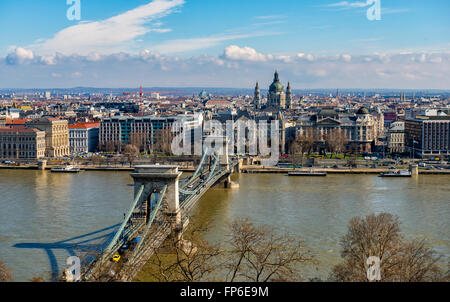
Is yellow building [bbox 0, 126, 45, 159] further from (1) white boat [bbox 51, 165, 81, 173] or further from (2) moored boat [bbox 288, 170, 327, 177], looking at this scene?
(2) moored boat [bbox 288, 170, 327, 177]

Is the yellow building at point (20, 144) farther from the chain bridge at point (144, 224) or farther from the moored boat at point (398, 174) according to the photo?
the chain bridge at point (144, 224)

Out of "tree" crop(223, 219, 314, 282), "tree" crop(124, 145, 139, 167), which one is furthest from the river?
"tree" crop(124, 145, 139, 167)

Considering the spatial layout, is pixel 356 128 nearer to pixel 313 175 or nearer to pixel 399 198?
pixel 313 175

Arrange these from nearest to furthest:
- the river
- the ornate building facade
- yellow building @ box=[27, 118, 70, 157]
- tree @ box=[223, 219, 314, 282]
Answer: tree @ box=[223, 219, 314, 282] → the river → yellow building @ box=[27, 118, 70, 157] → the ornate building facade

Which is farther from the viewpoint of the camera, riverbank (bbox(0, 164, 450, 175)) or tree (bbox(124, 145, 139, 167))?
tree (bbox(124, 145, 139, 167))

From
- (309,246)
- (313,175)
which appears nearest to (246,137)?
(313,175)

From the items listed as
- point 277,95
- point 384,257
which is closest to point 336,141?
point 384,257
